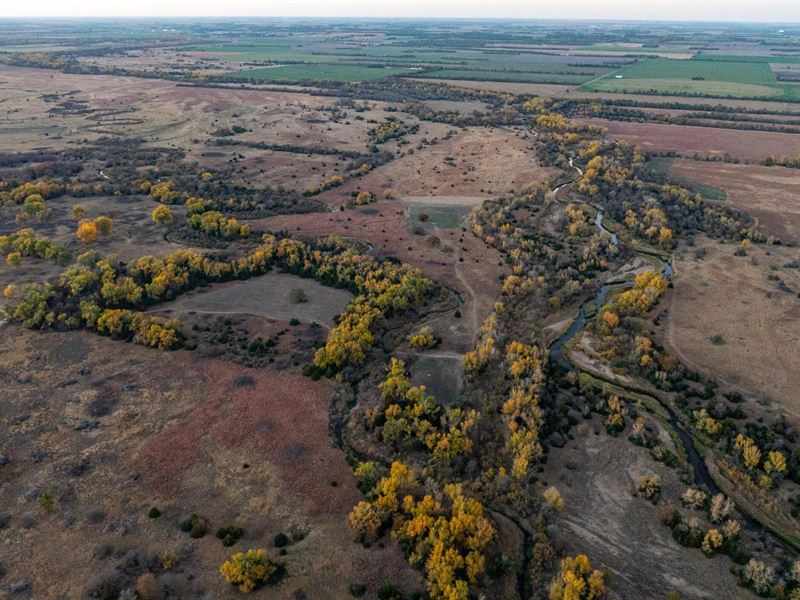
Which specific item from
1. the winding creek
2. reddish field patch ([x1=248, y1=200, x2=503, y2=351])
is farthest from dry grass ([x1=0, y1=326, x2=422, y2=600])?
the winding creek

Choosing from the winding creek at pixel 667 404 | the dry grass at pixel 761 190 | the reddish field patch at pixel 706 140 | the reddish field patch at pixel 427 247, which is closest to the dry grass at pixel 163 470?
the reddish field patch at pixel 427 247

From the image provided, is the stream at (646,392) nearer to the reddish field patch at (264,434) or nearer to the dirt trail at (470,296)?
the dirt trail at (470,296)

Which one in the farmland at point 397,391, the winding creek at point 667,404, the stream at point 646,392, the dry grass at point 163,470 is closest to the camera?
the dry grass at point 163,470

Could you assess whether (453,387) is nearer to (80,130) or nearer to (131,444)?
(131,444)

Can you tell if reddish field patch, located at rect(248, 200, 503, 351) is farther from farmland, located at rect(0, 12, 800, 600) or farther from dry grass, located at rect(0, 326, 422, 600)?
dry grass, located at rect(0, 326, 422, 600)

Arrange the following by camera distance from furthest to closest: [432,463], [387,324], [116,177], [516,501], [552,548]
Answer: [116,177] < [387,324] < [432,463] < [516,501] < [552,548]

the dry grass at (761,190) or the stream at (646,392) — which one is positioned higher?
the dry grass at (761,190)

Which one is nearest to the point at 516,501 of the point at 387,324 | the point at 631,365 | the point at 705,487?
the point at 705,487
